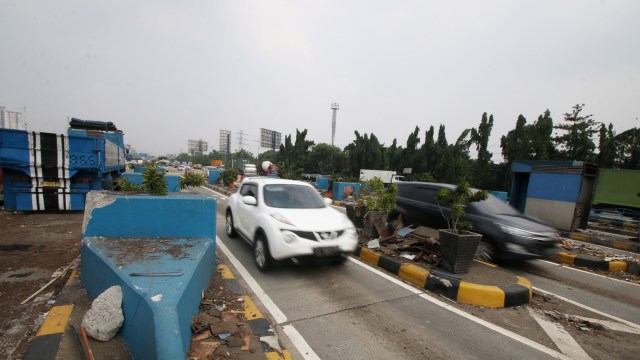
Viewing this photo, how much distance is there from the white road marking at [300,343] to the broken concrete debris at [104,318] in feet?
5.20

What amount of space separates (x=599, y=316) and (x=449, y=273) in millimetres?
1965

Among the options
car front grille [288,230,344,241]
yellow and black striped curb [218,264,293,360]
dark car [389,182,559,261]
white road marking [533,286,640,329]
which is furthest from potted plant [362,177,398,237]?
yellow and black striped curb [218,264,293,360]

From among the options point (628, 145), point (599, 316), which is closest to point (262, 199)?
point (599, 316)

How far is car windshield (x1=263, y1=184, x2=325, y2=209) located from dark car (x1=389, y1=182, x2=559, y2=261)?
249cm

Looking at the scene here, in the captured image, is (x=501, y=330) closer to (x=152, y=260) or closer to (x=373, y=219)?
(x=373, y=219)

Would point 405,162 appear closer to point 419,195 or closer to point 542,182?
point 542,182

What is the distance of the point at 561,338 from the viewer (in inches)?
130

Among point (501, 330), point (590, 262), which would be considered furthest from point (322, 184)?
point (501, 330)

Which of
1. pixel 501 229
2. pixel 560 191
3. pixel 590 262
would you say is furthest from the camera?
pixel 560 191

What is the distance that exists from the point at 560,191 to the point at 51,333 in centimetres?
1274

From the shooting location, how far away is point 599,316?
3.98m

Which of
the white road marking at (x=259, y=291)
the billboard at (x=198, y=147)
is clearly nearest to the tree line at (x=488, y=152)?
the white road marking at (x=259, y=291)

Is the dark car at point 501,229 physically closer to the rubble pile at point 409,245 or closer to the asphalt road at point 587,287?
the asphalt road at point 587,287

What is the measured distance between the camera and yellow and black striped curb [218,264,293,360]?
8.75 feet
